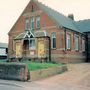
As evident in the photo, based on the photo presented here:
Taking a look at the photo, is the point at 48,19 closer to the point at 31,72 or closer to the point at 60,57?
the point at 60,57

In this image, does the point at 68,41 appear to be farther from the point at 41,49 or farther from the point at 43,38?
the point at 41,49

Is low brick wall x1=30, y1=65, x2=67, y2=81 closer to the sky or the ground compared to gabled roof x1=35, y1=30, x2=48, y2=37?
closer to the ground

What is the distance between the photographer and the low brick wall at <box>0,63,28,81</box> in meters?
24.0

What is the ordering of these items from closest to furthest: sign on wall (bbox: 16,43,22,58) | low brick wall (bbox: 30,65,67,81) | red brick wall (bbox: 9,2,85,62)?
low brick wall (bbox: 30,65,67,81) < red brick wall (bbox: 9,2,85,62) < sign on wall (bbox: 16,43,22,58)

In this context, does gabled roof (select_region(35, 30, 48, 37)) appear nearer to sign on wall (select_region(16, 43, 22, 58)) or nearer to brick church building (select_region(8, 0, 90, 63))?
brick church building (select_region(8, 0, 90, 63))

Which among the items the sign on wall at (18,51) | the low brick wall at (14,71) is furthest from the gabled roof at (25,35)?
the low brick wall at (14,71)

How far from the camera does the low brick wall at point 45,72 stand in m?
24.3

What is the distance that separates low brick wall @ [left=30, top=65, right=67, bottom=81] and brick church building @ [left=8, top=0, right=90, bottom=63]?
8.88 metres

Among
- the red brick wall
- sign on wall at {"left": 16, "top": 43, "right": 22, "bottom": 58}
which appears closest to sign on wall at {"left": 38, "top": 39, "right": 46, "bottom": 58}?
the red brick wall

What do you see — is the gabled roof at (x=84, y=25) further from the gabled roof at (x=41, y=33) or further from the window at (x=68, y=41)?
the gabled roof at (x=41, y=33)

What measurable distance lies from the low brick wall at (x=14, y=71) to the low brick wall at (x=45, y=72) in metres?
0.78

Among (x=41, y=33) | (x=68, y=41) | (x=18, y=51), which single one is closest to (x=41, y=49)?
(x=41, y=33)

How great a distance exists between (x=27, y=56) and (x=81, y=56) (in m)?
9.95

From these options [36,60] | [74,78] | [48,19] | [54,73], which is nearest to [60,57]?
[36,60]
